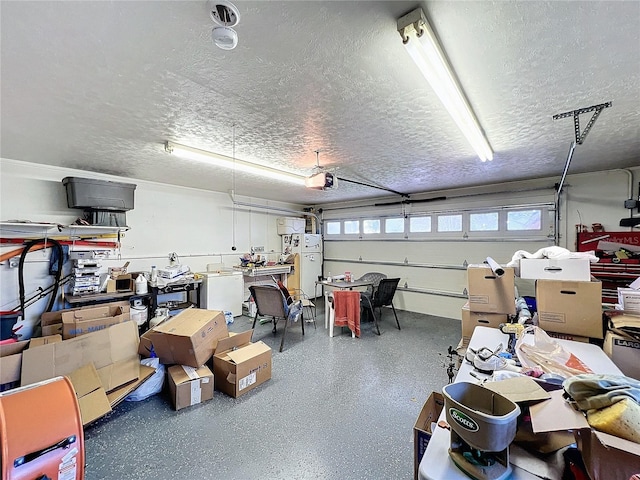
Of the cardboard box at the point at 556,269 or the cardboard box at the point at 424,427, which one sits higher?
the cardboard box at the point at 556,269

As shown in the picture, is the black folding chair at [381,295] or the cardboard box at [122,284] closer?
the cardboard box at [122,284]

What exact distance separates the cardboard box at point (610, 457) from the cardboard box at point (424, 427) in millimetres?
462

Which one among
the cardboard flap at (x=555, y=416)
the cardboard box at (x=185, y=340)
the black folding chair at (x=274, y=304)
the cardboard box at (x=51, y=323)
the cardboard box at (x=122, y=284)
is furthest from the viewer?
the cardboard box at (x=122, y=284)

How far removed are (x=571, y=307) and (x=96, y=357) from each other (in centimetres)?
379

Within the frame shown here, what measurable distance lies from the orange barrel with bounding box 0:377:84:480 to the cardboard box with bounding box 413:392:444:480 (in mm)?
1666

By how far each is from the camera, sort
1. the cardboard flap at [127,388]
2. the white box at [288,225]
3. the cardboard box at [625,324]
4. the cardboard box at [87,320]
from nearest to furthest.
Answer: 1. the cardboard box at [625,324]
2. the cardboard flap at [127,388]
3. the cardboard box at [87,320]
4. the white box at [288,225]

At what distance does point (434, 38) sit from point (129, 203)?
4.12 m

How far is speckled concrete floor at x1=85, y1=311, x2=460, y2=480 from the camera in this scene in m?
1.70

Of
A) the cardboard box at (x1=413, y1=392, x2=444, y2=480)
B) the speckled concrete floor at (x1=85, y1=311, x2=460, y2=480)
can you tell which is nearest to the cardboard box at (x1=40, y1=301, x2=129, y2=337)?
the speckled concrete floor at (x1=85, y1=311, x2=460, y2=480)

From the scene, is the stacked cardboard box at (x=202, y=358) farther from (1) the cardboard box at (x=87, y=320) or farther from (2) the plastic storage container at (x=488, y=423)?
(2) the plastic storage container at (x=488, y=423)

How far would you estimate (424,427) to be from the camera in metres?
1.29

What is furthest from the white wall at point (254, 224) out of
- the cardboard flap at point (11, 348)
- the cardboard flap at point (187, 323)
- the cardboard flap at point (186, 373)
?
the cardboard flap at point (186, 373)

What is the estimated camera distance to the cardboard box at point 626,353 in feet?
5.44

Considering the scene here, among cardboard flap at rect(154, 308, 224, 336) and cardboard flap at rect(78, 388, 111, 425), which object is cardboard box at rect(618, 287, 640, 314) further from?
cardboard flap at rect(78, 388, 111, 425)
